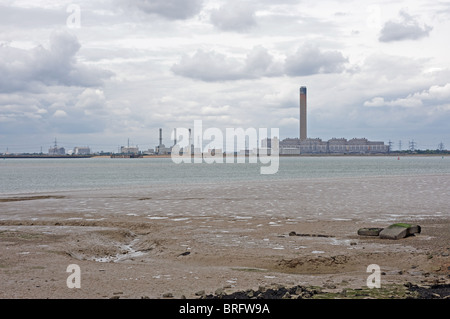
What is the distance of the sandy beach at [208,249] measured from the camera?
11.5 m

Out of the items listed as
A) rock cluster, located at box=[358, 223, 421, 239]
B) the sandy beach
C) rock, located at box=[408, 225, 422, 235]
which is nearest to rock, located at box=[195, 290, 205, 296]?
the sandy beach

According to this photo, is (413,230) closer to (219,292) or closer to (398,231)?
(398,231)

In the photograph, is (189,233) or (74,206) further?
(74,206)

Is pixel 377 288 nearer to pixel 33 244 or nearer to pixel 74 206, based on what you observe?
pixel 33 244

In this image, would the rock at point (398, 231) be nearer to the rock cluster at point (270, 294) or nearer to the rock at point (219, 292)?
the rock cluster at point (270, 294)

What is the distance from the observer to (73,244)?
56.9 feet

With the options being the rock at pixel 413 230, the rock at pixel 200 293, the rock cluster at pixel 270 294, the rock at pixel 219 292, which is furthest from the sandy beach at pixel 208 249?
the rock cluster at pixel 270 294

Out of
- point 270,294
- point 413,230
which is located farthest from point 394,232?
point 270,294

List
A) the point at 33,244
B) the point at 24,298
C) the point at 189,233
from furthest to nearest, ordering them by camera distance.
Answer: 1. the point at 189,233
2. the point at 33,244
3. the point at 24,298

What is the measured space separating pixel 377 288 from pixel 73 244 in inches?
430

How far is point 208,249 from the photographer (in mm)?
16234

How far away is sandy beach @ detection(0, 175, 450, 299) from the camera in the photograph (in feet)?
37.8

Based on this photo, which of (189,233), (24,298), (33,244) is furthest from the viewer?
(189,233)
